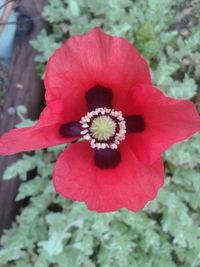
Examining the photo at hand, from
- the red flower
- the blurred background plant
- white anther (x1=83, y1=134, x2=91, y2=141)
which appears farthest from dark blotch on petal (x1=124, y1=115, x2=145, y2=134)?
the blurred background plant

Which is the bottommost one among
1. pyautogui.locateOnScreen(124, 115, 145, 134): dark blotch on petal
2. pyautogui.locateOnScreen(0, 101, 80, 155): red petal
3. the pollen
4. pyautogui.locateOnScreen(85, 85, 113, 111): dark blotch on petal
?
pyautogui.locateOnScreen(0, 101, 80, 155): red petal

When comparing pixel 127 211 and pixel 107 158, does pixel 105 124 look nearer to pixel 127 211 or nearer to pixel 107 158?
pixel 107 158

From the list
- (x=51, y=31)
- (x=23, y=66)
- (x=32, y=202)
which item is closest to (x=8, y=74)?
(x=23, y=66)

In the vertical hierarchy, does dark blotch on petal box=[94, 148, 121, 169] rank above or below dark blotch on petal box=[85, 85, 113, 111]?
below

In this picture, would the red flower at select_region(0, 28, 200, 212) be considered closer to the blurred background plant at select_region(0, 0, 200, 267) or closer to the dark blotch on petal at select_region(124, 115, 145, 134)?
the dark blotch on petal at select_region(124, 115, 145, 134)

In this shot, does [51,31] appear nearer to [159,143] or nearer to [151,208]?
[151,208]
